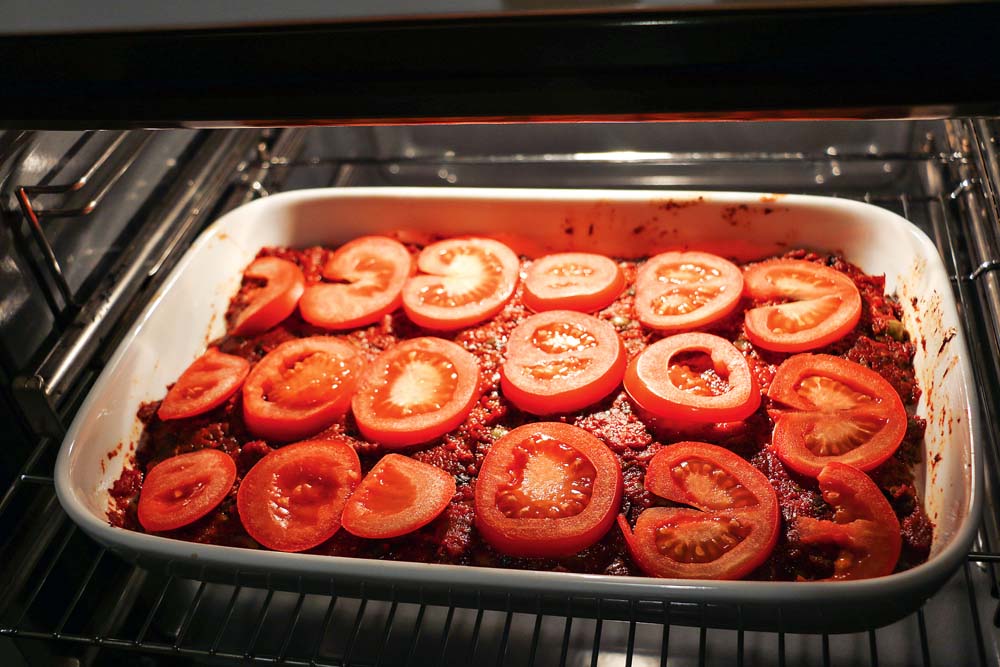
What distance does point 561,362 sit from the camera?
72.1 inches

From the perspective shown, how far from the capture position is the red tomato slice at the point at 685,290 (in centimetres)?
190

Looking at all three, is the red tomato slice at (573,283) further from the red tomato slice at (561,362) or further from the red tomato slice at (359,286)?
the red tomato slice at (359,286)

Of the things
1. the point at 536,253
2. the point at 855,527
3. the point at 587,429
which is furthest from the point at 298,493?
the point at 855,527

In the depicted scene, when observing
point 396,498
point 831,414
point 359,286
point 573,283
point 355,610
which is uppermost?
point 359,286

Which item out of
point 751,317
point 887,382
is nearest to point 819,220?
point 751,317

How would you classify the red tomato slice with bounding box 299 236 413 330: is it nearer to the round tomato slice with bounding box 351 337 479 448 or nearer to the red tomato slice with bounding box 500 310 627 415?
the round tomato slice with bounding box 351 337 479 448

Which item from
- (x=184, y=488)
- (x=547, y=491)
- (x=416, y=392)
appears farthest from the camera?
(x=416, y=392)

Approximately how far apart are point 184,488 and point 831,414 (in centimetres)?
137

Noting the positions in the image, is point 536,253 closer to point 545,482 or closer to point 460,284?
point 460,284

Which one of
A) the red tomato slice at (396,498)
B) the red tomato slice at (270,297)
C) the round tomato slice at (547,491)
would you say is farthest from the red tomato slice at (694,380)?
the red tomato slice at (270,297)

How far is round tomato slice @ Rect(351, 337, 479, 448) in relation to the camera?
174 cm

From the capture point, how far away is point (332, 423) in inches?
72.3

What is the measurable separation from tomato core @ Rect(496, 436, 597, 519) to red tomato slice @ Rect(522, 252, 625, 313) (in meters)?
0.47

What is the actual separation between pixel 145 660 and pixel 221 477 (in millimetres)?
431
